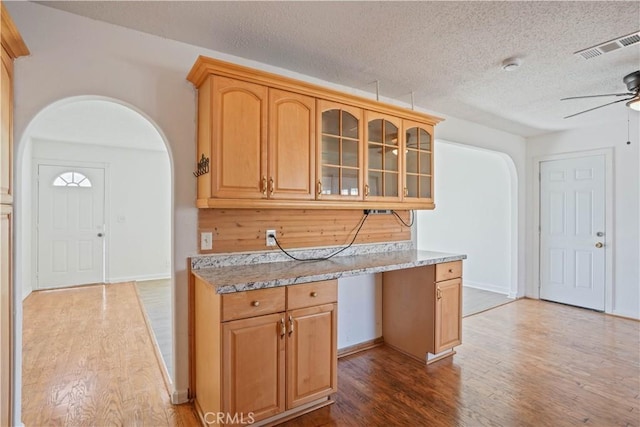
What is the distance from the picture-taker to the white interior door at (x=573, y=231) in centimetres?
435

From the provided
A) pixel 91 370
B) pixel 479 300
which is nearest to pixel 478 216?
pixel 479 300

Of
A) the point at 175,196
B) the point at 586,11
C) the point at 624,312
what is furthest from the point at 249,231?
the point at 624,312

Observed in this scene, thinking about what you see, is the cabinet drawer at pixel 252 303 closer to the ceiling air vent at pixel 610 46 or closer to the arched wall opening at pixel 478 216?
the ceiling air vent at pixel 610 46

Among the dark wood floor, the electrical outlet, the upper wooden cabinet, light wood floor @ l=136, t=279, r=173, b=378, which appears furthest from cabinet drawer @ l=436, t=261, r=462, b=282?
light wood floor @ l=136, t=279, r=173, b=378

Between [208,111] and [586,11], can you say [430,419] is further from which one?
[586,11]

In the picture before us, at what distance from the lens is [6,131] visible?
167 centimetres

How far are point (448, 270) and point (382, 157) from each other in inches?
44.8

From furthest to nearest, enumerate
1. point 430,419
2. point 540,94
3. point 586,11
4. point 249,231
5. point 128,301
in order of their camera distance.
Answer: point 128,301
point 540,94
point 249,231
point 430,419
point 586,11

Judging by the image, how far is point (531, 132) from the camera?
477 centimetres

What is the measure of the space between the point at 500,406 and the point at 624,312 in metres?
3.19

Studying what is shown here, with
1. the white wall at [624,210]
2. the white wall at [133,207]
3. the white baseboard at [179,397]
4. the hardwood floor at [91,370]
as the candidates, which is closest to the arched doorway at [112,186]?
the white wall at [133,207]

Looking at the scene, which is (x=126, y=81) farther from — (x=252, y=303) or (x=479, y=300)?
(x=479, y=300)

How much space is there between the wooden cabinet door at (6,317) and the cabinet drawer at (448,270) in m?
2.80

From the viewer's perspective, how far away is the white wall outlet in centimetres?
232
